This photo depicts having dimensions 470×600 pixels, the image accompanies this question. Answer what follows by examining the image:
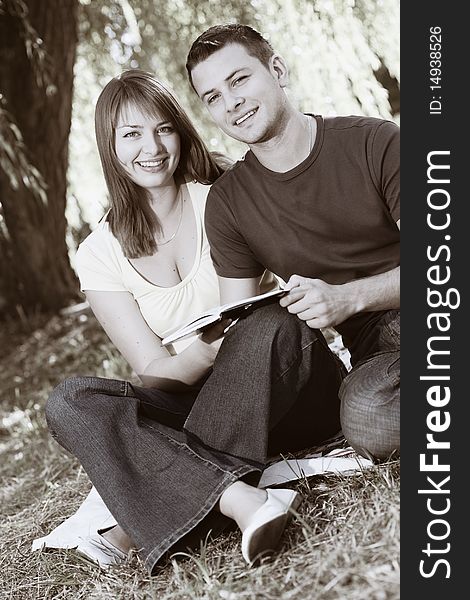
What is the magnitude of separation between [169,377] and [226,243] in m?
0.38

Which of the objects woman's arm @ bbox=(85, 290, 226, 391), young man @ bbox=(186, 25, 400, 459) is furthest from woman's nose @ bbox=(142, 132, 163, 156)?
woman's arm @ bbox=(85, 290, 226, 391)

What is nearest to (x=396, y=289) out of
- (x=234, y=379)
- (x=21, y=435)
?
(x=234, y=379)

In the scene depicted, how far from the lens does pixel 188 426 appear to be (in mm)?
1997

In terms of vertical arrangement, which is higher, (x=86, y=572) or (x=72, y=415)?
(x=72, y=415)

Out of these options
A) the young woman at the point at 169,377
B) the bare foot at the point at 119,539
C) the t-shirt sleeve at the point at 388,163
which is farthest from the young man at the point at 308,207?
the bare foot at the point at 119,539

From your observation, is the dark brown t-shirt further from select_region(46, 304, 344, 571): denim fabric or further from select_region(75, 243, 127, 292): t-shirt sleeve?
select_region(75, 243, 127, 292): t-shirt sleeve

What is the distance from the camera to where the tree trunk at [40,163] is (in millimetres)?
4569

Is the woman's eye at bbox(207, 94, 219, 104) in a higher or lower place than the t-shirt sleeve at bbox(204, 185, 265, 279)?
higher

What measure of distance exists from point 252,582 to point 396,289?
2.42 feet

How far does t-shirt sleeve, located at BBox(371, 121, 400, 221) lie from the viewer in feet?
6.50

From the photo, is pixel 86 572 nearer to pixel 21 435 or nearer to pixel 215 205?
pixel 215 205

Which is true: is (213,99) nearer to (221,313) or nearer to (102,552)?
(221,313)

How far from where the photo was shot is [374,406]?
1898mm

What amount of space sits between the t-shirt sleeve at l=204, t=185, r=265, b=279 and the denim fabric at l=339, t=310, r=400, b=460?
1.30ft
